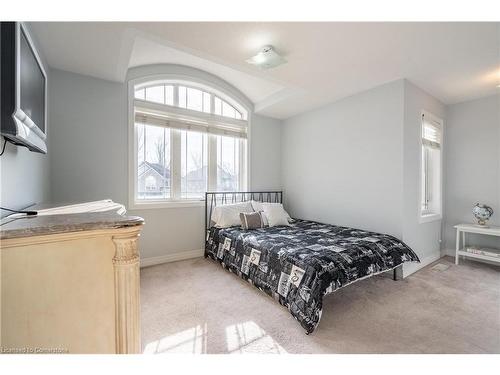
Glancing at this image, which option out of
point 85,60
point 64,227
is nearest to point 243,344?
point 64,227

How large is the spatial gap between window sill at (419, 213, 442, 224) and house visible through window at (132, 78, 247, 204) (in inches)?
106

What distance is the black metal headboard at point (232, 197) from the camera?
3.70 metres

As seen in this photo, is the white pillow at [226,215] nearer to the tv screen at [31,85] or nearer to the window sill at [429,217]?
the tv screen at [31,85]

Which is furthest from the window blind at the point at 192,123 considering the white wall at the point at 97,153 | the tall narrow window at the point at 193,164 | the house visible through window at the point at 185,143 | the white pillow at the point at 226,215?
the white pillow at the point at 226,215

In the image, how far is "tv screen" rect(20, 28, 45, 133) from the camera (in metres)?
1.21

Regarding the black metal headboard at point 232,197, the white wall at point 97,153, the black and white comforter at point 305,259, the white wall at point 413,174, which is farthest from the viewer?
the black metal headboard at point 232,197

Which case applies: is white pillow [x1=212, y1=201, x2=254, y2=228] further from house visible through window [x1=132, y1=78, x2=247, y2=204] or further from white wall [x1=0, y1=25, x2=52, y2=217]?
white wall [x1=0, y1=25, x2=52, y2=217]

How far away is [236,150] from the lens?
412 cm

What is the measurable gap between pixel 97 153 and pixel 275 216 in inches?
99.6

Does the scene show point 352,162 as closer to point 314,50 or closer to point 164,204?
point 314,50

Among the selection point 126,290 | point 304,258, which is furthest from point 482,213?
point 126,290

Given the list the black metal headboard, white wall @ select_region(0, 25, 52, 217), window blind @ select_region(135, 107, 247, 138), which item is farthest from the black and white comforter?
white wall @ select_region(0, 25, 52, 217)

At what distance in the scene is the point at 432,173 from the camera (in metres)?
3.71

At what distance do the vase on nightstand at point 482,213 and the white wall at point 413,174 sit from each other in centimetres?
62
